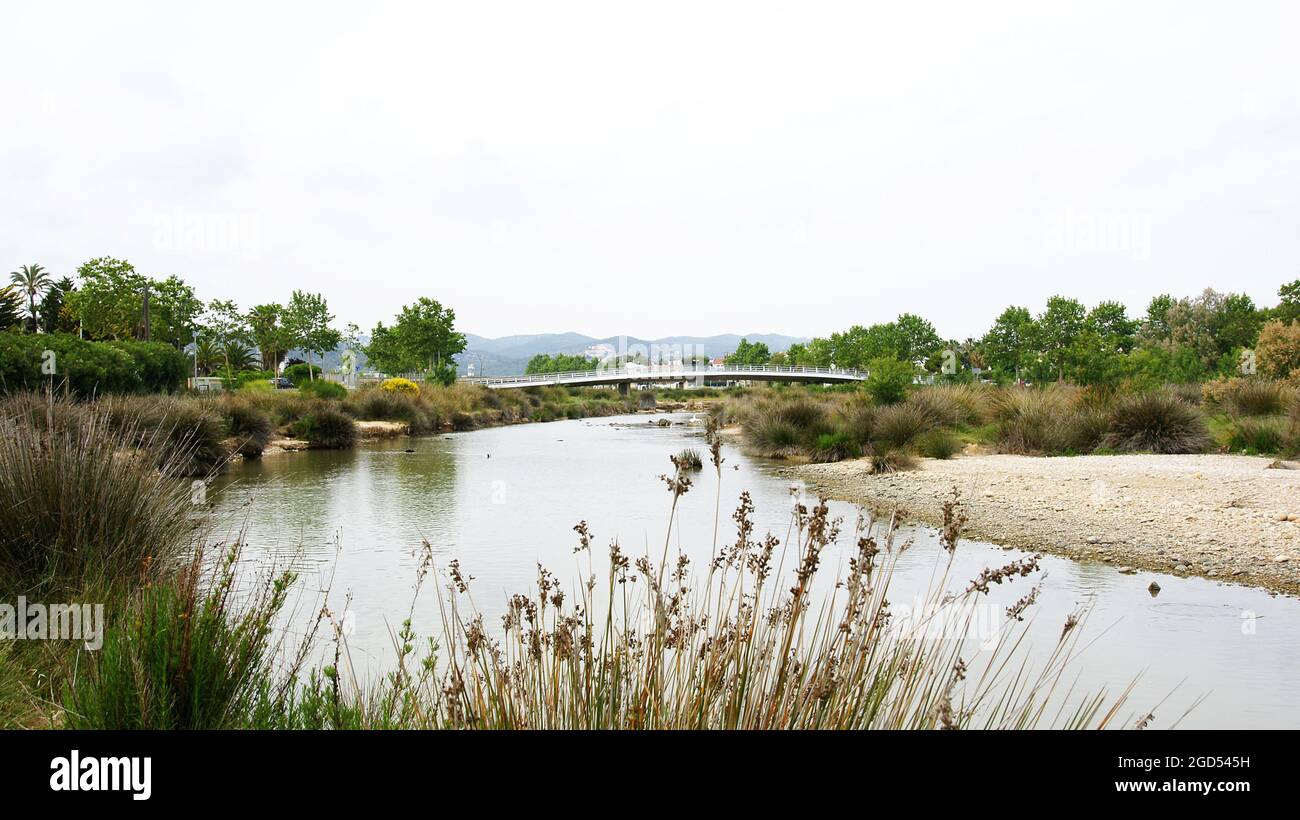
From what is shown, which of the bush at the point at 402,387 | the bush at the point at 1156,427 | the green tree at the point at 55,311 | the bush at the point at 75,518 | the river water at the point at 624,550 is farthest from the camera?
the green tree at the point at 55,311

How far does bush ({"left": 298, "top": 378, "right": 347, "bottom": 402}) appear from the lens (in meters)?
30.6

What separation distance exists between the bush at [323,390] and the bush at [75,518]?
1005 inches

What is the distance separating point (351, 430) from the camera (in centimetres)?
2456

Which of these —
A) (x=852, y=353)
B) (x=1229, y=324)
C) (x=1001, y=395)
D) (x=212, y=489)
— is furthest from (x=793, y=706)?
(x=852, y=353)

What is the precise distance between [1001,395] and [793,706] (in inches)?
801

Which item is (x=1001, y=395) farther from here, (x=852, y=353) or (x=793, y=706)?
(x=852, y=353)

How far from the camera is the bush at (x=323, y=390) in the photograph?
30.6m

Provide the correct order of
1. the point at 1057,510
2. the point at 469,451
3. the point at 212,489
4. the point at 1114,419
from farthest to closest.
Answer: the point at 469,451
the point at 1114,419
the point at 212,489
the point at 1057,510

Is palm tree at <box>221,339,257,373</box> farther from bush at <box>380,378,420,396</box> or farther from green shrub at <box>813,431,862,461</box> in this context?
green shrub at <box>813,431,862,461</box>

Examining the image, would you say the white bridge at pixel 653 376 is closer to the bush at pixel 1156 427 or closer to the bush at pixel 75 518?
the bush at pixel 1156 427

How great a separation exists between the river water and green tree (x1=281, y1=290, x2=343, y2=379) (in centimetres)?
4689

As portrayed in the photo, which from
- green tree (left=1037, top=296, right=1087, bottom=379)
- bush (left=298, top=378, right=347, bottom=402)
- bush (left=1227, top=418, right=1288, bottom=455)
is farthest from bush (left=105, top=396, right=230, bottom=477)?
green tree (left=1037, top=296, right=1087, bottom=379)

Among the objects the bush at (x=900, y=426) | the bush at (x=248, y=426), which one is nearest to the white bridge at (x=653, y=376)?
the bush at (x=248, y=426)
